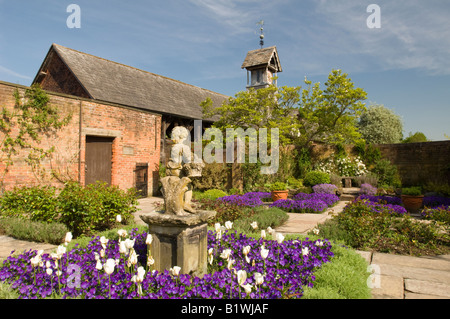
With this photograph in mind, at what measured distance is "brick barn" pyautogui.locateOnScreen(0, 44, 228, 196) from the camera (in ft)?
27.7

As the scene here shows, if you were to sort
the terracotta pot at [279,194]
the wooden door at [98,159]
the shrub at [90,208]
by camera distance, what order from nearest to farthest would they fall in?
the shrub at [90,208]
the wooden door at [98,159]
the terracotta pot at [279,194]

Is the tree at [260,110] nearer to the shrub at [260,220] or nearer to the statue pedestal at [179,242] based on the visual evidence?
the shrub at [260,220]

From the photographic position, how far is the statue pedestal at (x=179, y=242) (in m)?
2.88

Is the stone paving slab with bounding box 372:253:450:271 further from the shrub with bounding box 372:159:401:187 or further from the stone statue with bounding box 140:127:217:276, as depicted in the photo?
the shrub with bounding box 372:159:401:187

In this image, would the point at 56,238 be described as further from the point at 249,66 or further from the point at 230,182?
the point at 249,66

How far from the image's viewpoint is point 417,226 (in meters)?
4.92

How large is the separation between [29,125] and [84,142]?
5.48 feet

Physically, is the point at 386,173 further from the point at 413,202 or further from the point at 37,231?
the point at 37,231

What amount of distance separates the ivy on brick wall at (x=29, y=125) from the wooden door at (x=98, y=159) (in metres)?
1.30

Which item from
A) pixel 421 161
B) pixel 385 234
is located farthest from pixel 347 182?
pixel 385 234

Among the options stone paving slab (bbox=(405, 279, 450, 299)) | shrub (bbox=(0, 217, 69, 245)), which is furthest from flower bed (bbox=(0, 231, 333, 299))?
shrub (bbox=(0, 217, 69, 245))

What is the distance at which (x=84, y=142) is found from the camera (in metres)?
9.25

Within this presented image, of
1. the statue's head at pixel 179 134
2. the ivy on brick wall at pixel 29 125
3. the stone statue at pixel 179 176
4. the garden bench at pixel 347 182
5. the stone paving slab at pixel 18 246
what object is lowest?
the stone paving slab at pixel 18 246

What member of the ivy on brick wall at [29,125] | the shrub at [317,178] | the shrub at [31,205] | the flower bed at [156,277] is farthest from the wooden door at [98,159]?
the shrub at [317,178]
